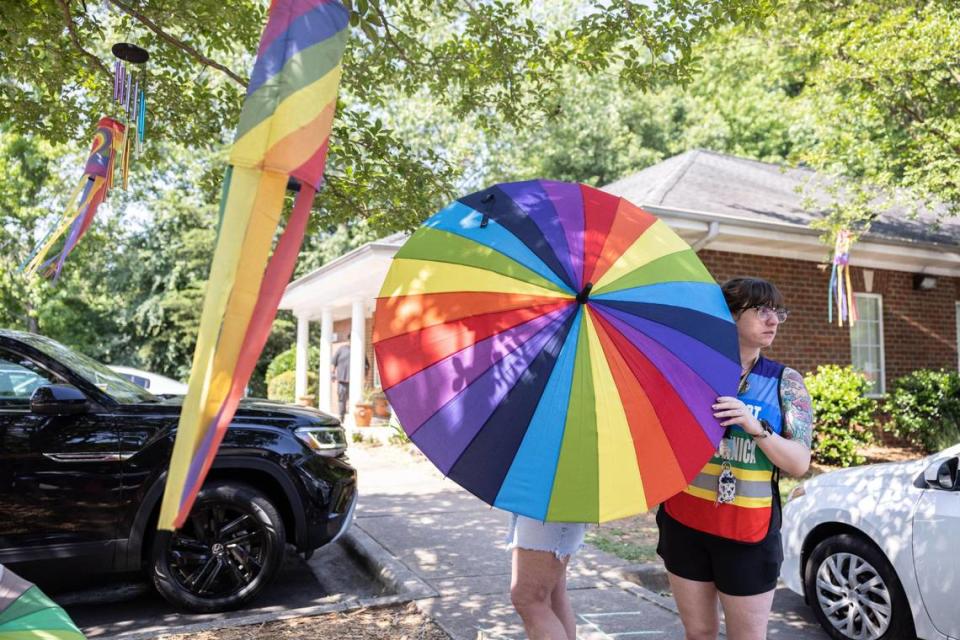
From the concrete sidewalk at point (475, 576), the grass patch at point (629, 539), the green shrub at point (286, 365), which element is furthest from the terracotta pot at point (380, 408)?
the grass patch at point (629, 539)

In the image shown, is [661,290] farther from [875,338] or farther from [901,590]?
[875,338]

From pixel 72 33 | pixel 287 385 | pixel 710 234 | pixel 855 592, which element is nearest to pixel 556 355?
pixel 855 592

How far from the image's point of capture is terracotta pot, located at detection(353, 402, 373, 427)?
1470cm

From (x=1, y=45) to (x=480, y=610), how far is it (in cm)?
484

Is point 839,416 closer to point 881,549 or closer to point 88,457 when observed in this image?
point 881,549

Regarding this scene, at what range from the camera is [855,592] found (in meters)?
4.16

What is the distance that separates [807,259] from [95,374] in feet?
33.5

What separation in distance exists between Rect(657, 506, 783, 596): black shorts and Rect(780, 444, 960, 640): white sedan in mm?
1913

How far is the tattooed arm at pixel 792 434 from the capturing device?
230cm

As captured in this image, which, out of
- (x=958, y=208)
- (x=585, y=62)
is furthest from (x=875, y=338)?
(x=585, y=62)

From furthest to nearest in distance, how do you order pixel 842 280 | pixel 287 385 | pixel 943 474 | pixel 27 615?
pixel 287 385 < pixel 842 280 < pixel 943 474 < pixel 27 615

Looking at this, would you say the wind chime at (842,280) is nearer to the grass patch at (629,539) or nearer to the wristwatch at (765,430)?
the grass patch at (629,539)

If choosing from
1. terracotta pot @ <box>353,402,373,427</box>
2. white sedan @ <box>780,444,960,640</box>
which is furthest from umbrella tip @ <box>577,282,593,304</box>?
terracotta pot @ <box>353,402,373,427</box>

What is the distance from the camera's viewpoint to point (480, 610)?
171 inches
